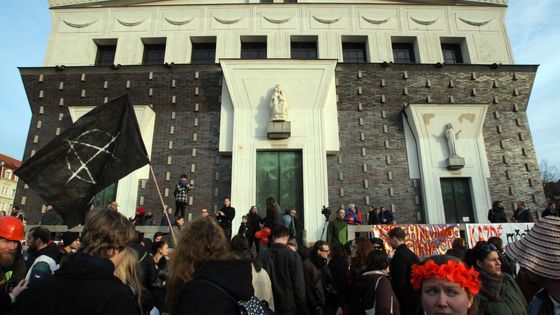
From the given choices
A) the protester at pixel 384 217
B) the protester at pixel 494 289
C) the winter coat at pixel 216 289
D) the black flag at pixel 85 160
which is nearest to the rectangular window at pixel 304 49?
the protester at pixel 384 217

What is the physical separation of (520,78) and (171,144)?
18.5 m

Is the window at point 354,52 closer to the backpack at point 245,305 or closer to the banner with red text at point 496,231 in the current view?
the banner with red text at point 496,231

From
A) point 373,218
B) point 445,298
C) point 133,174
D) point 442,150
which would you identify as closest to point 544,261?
point 445,298

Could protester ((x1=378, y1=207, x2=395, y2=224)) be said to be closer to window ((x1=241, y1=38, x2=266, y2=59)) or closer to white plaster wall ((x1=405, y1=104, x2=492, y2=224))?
white plaster wall ((x1=405, y1=104, x2=492, y2=224))

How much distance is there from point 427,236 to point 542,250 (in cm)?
1051

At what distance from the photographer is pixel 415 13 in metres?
20.4

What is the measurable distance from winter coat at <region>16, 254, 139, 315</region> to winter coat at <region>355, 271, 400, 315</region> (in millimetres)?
2977

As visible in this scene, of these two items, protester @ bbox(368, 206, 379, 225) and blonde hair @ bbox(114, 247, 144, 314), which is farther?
protester @ bbox(368, 206, 379, 225)

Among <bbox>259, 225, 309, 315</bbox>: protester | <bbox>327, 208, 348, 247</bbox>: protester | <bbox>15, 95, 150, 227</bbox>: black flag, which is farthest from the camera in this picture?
<bbox>327, 208, 348, 247</bbox>: protester

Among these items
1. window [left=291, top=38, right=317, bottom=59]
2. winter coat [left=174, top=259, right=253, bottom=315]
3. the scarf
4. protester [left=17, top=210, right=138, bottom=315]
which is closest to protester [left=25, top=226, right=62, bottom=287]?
protester [left=17, top=210, right=138, bottom=315]

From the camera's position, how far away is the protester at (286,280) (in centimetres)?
518

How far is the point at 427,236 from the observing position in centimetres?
1234

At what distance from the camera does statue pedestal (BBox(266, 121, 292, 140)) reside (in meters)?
16.2

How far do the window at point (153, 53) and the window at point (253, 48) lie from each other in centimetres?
470
